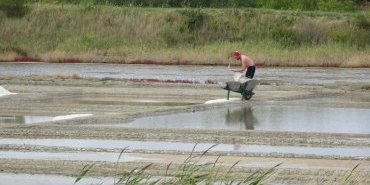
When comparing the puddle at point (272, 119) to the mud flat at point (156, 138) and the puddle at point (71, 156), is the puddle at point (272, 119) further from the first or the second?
the puddle at point (71, 156)

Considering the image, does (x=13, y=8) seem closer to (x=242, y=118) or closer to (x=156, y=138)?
(x=242, y=118)

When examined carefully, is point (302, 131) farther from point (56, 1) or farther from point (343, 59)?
point (56, 1)

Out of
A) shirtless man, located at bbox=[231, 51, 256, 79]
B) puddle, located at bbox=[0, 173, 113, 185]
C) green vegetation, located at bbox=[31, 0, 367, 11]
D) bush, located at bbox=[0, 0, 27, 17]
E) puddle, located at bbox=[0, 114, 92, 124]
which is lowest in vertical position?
green vegetation, located at bbox=[31, 0, 367, 11]

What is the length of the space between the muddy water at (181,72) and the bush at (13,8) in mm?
11276

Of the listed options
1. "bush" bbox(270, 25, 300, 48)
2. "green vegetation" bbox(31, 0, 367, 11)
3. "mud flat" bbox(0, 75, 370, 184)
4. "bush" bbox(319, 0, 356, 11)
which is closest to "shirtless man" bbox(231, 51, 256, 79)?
"mud flat" bbox(0, 75, 370, 184)

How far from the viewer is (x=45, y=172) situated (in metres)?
16.4

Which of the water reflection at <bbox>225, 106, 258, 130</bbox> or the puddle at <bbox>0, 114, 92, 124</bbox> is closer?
the water reflection at <bbox>225, 106, 258, 130</bbox>

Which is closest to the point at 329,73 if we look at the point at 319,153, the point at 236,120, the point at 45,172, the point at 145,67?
the point at 145,67

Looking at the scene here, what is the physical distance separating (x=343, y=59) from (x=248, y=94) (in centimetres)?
1971

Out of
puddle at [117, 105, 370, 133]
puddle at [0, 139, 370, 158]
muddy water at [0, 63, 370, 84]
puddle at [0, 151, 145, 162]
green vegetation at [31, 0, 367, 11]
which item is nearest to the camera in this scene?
puddle at [0, 151, 145, 162]

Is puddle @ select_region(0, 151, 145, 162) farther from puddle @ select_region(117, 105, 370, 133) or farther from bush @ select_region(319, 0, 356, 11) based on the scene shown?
bush @ select_region(319, 0, 356, 11)

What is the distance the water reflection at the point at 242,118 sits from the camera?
75.4ft

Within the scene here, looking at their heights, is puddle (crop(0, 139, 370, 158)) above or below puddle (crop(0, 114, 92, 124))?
above

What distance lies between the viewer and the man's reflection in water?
22969 mm
